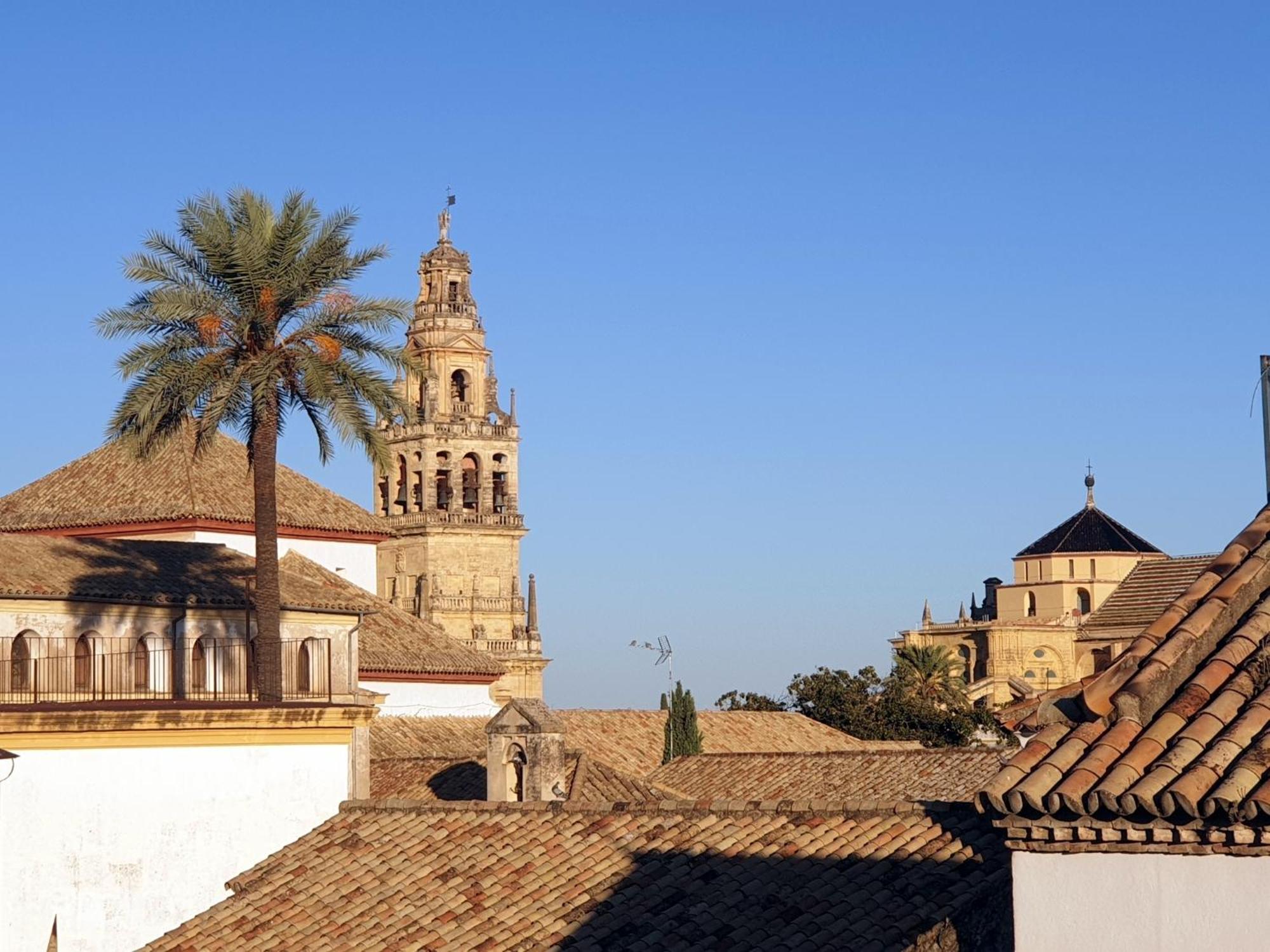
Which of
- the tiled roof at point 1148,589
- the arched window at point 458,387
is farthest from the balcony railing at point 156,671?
the arched window at point 458,387

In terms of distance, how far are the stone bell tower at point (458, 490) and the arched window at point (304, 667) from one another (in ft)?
174

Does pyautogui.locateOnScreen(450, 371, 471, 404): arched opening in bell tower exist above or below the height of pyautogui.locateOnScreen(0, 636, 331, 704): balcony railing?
above

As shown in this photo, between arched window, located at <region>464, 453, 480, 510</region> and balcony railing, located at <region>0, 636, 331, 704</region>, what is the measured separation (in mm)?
55211

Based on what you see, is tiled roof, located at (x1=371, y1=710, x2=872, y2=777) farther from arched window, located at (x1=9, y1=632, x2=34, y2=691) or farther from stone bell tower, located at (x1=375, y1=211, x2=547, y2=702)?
stone bell tower, located at (x1=375, y1=211, x2=547, y2=702)

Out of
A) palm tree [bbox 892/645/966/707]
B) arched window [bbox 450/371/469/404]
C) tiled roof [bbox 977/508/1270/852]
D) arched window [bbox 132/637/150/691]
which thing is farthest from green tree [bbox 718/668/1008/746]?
tiled roof [bbox 977/508/1270/852]

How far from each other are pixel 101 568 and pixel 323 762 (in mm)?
14811

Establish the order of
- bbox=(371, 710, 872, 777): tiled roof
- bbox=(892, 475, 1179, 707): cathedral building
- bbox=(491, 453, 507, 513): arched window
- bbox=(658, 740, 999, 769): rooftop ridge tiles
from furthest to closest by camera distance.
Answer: bbox=(892, 475, 1179, 707): cathedral building
bbox=(491, 453, 507, 513): arched window
bbox=(371, 710, 872, 777): tiled roof
bbox=(658, 740, 999, 769): rooftop ridge tiles

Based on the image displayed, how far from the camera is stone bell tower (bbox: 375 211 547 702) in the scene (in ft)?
290

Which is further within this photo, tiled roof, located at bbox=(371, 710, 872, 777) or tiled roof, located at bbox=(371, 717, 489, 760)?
tiled roof, located at bbox=(371, 710, 872, 777)

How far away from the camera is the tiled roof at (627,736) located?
4653 cm

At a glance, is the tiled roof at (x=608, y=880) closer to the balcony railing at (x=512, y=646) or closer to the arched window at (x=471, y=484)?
the balcony railing at (x=512, y=646)

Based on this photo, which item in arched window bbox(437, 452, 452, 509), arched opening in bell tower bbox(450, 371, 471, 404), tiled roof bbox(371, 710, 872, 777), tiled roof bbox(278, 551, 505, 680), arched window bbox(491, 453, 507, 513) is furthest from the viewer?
arched window bbox(491, 453, 507, 513)

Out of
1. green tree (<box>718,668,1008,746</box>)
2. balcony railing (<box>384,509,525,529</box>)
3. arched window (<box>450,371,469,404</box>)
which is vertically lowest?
green tree (<box>718,668,1008,746</box>)

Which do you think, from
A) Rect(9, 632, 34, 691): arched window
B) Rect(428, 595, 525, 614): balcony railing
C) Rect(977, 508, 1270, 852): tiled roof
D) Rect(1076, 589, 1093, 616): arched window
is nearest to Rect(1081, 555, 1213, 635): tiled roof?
Rect(428, 595, 525, 614): balcony railing
